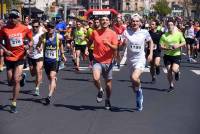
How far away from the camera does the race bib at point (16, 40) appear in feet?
36.0

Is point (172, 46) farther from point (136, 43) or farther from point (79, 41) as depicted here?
point (79, 41)

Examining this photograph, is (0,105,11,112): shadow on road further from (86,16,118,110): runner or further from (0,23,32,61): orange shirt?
(86,16,118,110): runner

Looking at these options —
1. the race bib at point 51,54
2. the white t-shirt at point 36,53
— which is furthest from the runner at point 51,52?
the white t-shirt at point 36,53

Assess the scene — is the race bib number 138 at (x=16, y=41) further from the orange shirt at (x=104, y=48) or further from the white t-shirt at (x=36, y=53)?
the white t-shirt at (x=36, y=53)

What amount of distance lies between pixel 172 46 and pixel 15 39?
4625 millimetres

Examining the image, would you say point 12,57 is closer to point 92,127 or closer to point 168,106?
point 92,127

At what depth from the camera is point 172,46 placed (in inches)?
558

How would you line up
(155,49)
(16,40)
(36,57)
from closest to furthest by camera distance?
(16,40) → (36,57) → (155,49)

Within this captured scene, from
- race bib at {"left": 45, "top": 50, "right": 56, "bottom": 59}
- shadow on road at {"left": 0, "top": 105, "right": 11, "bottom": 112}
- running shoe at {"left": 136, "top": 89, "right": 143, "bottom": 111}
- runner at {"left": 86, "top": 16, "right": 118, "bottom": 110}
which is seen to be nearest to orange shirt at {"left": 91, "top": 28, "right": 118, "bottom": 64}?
runner at {"left": 86, "top": 16, "right": 118, "bottom": 110}

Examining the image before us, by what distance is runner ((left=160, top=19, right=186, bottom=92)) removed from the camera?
1420 centimetres

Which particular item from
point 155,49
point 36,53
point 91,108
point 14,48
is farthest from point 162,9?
point 14,48

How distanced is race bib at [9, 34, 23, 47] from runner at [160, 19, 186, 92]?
4518 mm

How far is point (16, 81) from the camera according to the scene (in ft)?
35.8

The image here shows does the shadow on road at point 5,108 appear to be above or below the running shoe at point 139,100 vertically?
below
